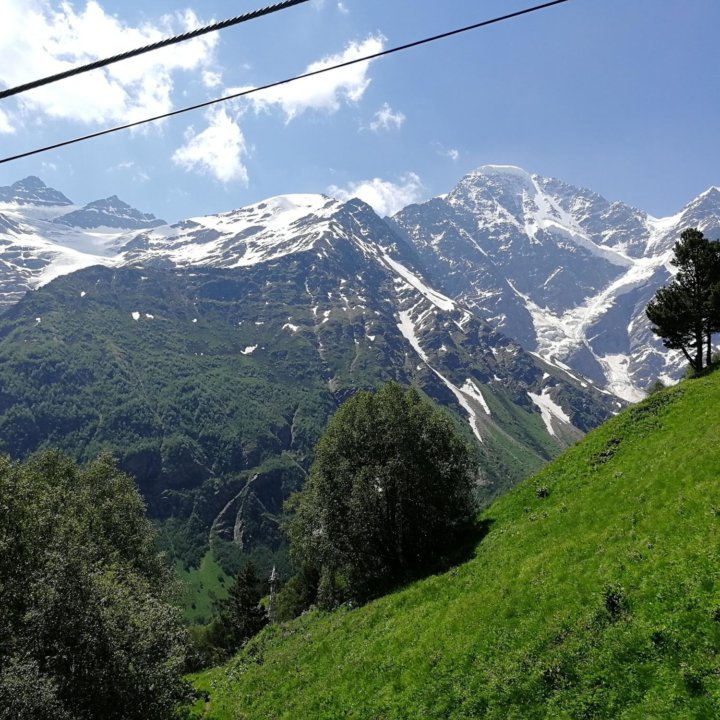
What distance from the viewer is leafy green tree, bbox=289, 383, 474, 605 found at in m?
46.4

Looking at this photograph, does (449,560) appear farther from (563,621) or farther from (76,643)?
(76,643)

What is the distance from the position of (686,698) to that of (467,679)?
872 cm

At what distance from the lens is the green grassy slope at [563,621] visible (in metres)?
16.5

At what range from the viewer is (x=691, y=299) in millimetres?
52750

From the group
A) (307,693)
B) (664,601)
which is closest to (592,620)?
(664,601)

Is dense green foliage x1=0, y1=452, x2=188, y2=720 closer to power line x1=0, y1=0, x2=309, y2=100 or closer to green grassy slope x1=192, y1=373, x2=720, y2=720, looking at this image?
green grassy slope x1=192, y1=373, x2=720, y2=720

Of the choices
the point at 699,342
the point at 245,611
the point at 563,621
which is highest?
the point at 699,342

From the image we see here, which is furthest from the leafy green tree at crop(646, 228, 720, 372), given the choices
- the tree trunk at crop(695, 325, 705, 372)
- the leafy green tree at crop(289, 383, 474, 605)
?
the leafy green tree at crop(289, 383, 474, 605)

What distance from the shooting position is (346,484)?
47562 millimetres

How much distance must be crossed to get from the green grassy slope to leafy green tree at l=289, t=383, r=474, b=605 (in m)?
7.13

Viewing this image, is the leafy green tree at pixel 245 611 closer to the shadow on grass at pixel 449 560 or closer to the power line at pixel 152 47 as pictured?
the shadow on grass at pixel 449 560

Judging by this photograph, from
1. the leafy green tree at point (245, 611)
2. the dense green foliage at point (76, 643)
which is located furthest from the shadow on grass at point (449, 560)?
the leafy green tree at point (245, 611)

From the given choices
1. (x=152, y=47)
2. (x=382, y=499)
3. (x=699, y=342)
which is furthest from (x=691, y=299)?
(x=152, y=47)

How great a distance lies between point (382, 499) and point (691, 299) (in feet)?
123
